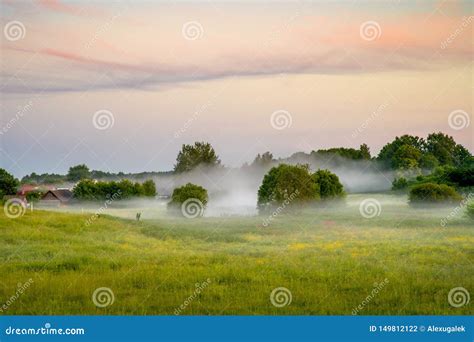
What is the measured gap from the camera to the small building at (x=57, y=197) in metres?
18.8

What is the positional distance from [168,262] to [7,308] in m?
4.30

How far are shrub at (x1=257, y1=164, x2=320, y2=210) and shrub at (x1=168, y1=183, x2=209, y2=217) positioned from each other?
6.19 ft

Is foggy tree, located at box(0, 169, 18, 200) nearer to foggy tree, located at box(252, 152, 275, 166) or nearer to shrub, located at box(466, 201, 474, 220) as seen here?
foggy tree, located at box(252, 152, 275, 166)

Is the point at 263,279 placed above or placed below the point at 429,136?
below

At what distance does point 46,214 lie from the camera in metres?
20.0

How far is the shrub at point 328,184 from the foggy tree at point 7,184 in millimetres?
9349

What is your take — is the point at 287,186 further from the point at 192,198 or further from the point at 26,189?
the point at 26,189

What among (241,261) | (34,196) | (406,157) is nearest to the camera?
(241,261)

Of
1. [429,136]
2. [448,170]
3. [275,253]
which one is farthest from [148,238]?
[448,170]

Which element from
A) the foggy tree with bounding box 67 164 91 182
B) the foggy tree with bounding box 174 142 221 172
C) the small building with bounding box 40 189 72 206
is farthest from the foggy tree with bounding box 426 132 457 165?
the small building with bounding box 40 189 72 206

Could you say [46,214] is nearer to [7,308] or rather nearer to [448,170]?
[7,308]

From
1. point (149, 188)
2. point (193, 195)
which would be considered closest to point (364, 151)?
point (193, 195)

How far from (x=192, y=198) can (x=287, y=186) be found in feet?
11.6

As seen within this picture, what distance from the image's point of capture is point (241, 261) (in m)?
14.7
